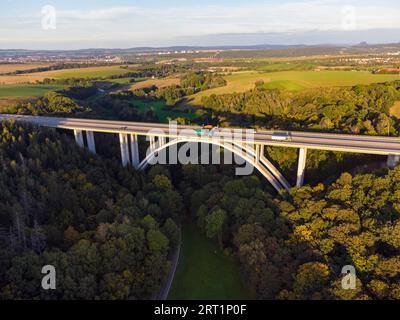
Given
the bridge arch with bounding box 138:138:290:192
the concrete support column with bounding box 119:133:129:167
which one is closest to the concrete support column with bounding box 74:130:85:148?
the concrete support column with bounding box 119:133:129:167

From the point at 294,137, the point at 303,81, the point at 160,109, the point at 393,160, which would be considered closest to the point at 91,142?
the point at 294,137

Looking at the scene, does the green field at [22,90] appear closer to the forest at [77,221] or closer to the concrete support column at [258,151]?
the forest at [77,221]

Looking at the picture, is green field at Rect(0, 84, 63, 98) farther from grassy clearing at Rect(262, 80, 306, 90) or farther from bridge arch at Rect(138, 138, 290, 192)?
bridge arch at Rect(138, 138, 290, 192)

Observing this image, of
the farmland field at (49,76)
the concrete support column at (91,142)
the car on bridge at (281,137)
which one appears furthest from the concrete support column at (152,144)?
the farmland field at (49,76)

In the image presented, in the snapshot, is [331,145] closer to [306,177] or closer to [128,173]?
[306,177]

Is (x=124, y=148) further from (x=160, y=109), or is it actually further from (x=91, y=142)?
(x=160, y=109)

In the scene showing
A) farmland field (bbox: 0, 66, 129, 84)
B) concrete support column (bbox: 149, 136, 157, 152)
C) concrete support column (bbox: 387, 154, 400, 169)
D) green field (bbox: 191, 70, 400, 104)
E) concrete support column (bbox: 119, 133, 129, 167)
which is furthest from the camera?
farmland field (bbox: 0, 66, 129, 84)
